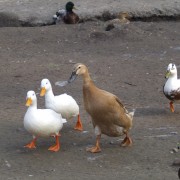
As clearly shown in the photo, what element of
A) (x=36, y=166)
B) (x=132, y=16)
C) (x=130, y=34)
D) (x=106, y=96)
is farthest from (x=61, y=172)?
(x=132, y=16)

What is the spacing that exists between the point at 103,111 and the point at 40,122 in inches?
28.4

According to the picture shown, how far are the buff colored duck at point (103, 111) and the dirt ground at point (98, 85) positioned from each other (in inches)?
9.5

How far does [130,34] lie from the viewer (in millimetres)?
14352

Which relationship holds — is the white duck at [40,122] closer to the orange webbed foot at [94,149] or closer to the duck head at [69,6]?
the orange webbed foot at [94,149]

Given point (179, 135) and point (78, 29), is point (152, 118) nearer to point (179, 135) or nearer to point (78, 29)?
point (179, 135)

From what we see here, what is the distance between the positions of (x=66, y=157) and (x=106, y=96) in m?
0.82

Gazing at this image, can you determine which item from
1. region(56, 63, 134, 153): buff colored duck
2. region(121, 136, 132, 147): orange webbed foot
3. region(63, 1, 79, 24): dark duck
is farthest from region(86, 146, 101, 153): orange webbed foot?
region(63, 1, 79, 24): dark duck

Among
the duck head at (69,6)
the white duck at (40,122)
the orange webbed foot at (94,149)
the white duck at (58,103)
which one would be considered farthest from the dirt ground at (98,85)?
the duck head at (69,6)

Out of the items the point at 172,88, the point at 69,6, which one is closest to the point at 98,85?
the point at 172,88

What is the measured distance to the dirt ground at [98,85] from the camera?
303 inches

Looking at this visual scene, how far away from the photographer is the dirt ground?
7688 millimetres

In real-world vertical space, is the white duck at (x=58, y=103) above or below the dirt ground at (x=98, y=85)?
above

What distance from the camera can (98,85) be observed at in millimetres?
11242

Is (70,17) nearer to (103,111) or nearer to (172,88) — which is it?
(172,88)
